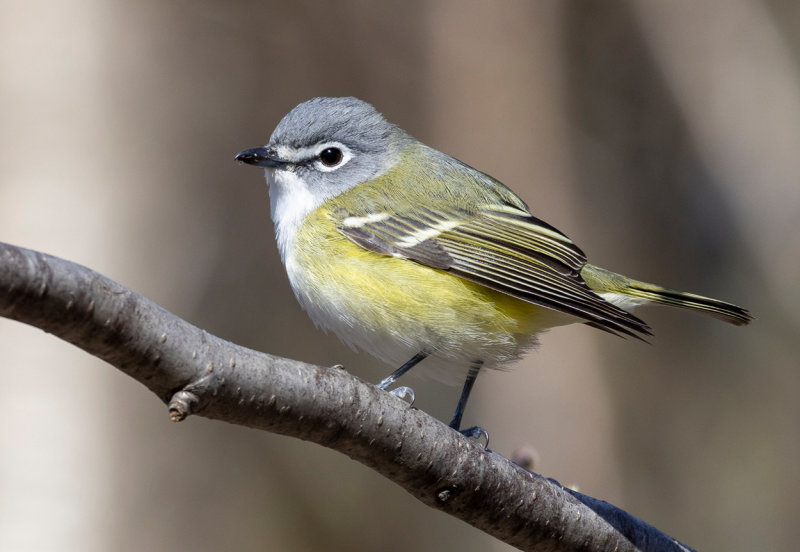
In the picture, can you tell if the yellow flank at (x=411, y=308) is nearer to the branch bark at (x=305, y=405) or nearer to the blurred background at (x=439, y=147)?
the branch bark at (x=305, y=405)

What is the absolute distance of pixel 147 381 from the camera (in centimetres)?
192

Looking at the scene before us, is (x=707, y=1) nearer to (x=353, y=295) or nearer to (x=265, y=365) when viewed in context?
(x=353, y=295)

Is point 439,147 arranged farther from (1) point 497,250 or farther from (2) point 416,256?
(2) point 416,256

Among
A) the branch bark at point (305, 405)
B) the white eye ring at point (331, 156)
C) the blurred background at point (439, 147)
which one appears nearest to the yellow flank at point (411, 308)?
the white eye ring at point (331, 156)

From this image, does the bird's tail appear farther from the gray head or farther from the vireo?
the gray head

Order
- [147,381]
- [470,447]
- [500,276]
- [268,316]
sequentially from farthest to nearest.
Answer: [268,316]
[500,276]
[470,447]
[147,381]

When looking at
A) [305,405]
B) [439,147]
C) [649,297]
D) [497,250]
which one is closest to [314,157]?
[497,250]

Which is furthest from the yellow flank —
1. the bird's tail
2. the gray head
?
the bird's tail

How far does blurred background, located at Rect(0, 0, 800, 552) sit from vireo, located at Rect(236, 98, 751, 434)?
2639mm

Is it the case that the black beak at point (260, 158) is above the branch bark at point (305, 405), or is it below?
above

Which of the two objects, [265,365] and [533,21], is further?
[533,21]

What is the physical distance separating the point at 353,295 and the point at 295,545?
14.8 ft

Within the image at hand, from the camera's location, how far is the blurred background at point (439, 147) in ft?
19.5

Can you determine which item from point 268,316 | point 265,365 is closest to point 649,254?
point 268,316
